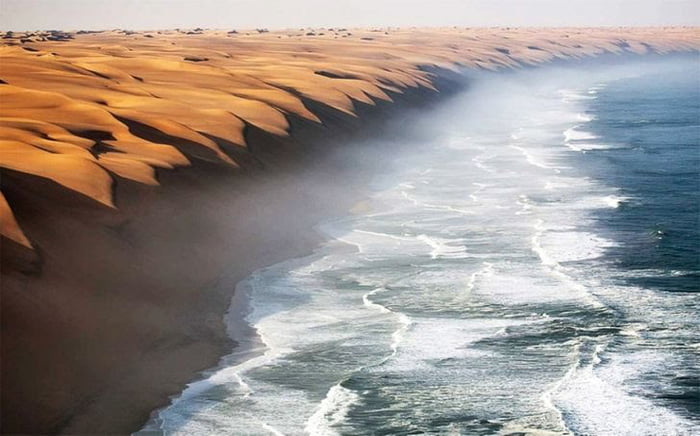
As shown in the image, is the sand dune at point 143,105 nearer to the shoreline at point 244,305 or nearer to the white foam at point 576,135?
the shoreline at point 244,305

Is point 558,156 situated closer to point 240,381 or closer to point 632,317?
point 632,317

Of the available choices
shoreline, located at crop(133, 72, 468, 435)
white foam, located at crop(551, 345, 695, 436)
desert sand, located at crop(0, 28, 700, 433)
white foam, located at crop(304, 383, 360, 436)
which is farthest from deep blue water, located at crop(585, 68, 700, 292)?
white foam, located at crop(304, 383, 360, 436)

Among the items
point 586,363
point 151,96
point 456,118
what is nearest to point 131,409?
point 586,363

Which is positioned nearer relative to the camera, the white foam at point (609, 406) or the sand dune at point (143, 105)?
the white foam at point (609, 406)

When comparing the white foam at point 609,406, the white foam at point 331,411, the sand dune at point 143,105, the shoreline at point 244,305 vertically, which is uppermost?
the sand dune at point 143,105

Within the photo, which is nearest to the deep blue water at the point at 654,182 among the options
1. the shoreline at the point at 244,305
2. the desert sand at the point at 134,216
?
the shoreline at the point at 244,305

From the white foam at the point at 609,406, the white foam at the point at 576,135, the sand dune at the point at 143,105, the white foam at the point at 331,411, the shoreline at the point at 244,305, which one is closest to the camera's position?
the white foam at the point at 609,406
